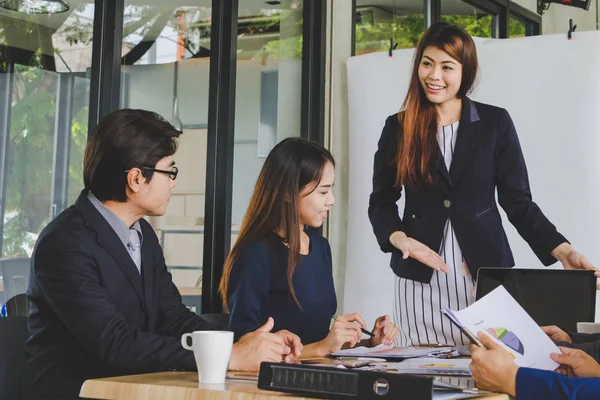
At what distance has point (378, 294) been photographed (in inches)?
174

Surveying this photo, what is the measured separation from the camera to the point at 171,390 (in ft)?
5.10

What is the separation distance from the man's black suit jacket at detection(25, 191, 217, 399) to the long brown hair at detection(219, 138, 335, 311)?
0.57 meters

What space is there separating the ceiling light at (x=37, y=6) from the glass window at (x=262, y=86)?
1111 mm

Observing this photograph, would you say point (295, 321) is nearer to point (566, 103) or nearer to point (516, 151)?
point (516, 151)

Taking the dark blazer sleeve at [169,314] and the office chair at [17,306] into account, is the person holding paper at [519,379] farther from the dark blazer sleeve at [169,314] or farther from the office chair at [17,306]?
the office chair at [17,306]

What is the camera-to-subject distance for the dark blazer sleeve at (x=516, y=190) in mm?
3436

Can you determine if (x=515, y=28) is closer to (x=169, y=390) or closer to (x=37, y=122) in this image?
Result: (x=37, y=122)

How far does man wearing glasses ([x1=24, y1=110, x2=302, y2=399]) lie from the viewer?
1912mm

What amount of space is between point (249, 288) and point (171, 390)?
0.96 m

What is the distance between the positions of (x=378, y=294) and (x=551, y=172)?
3.47ft

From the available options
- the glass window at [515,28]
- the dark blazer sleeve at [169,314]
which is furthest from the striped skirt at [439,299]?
the glass window at [515,28]

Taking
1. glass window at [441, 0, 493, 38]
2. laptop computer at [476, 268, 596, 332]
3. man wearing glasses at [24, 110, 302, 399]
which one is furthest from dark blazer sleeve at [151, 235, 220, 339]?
glass window at [441, 0, 493, 38]

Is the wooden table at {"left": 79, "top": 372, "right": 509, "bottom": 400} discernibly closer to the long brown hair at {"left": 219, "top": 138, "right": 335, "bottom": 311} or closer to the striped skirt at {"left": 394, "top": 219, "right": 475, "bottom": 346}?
the long brown hair at {"left": 219, "top": 138, "right": 335, "bottom": 311}

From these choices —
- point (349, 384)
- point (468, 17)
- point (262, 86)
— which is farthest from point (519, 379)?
point (468, 17)
